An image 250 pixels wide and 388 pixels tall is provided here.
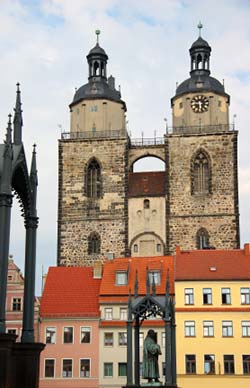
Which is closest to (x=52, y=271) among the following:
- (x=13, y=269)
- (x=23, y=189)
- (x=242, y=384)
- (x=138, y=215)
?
(x=13, y=269)

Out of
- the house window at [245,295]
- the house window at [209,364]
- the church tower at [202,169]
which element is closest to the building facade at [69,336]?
the house window at [209,364]

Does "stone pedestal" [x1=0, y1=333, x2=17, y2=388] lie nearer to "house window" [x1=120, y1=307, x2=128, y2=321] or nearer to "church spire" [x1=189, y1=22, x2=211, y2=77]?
"house window" [x1=120, y1=307, x2=128, y2=321]

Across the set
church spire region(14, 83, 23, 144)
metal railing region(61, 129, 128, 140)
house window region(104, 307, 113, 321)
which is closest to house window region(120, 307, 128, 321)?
house window region(104, 307, 113, 321)

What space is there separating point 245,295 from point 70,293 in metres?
10.2

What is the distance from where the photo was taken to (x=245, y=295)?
4228 centimetres

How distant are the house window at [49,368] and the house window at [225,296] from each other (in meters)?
9.99

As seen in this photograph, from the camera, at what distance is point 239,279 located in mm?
42562

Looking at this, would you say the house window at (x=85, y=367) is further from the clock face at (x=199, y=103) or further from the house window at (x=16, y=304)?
the clock face at (x=199, y=103)

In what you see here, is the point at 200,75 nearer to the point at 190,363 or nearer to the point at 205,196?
the point at 205,196

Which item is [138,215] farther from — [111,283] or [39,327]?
[39,327]

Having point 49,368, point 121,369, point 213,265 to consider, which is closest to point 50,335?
point 49,368

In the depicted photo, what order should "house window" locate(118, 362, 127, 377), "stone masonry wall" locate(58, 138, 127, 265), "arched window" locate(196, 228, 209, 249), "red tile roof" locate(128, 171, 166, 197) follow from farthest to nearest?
"red tile roof" locate(128, 171, 166, 197), "stone masonry wall" locate(58, 138, 127, 265), "arched window" locate(196, 228, 209, 249), "house window" locate(118, 362, 127, 377)

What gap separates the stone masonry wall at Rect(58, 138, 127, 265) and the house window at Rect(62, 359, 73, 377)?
38.9 ft

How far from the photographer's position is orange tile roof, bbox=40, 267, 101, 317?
1699 inches
